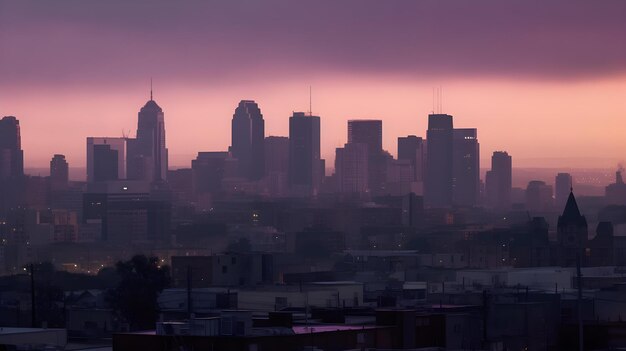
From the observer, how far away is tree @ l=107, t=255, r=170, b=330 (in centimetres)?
6706

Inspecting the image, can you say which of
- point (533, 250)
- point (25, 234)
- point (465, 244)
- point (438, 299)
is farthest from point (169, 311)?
point (25, 234)

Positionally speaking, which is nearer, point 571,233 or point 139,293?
point 139,293

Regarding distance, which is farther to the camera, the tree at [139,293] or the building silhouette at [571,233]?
the building silhouette at [571,233]

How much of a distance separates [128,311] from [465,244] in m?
79.0

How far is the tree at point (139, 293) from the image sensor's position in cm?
6706

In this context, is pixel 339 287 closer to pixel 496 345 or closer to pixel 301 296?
pixel 301 296

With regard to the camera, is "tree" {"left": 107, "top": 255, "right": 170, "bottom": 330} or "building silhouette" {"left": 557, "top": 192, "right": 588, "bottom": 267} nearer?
"tree" {"left": 107, "top": 255, "right": 170, "bottom": 330}

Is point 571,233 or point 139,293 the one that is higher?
point 571,233

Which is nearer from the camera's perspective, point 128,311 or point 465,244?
point 128,311

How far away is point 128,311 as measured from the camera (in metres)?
67.9

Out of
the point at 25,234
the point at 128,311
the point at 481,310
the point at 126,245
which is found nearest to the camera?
the point at 481,310

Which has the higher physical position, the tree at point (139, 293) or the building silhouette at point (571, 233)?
the building silhouette at point (571, 233)

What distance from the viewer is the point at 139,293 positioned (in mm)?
69812

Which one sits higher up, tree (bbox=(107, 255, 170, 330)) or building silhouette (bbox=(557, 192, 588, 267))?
building silhouette (bbox=(557, 192, 588, 267))
